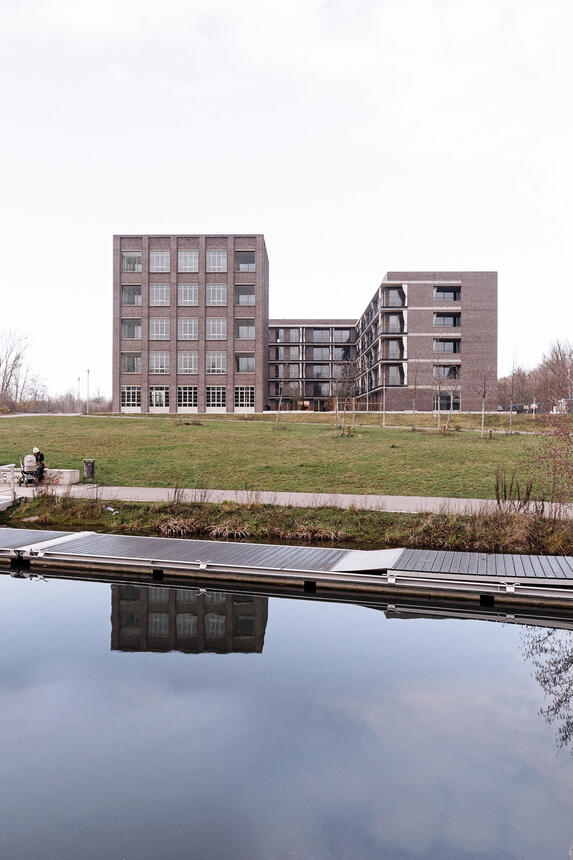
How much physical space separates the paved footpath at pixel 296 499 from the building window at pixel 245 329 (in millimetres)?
51551

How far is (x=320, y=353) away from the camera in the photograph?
88.9 metres

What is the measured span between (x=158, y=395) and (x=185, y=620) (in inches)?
2397

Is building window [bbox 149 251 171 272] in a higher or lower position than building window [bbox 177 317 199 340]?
higher

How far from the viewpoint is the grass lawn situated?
60.3ft

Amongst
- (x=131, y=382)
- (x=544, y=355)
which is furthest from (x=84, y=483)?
(x=544, y=355)

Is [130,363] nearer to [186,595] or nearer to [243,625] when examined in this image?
[186,595]

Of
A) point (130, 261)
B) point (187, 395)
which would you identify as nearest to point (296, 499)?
point (187, 395)

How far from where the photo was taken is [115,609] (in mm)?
8836

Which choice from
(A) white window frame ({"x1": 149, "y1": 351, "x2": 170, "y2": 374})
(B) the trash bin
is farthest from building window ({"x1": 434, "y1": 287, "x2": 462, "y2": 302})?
(B) the trash bin

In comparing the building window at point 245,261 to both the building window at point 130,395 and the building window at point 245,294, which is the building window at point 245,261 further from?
the building window at point 130,395

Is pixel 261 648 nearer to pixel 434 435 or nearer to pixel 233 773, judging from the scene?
pixel 233 773

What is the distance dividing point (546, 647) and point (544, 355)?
94.9 metres

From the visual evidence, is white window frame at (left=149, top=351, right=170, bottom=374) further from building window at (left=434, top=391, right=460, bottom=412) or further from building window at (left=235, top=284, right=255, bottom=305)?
building window at (left=434, top=391, right=460, bottom=412)

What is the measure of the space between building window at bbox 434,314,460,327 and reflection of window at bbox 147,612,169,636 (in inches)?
2322
